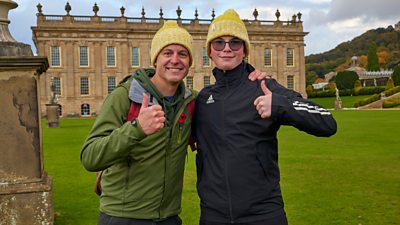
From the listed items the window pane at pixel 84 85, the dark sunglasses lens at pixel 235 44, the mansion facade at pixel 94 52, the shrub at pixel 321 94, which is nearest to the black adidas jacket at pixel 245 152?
the dark sunglasses lens at pixel 235 44

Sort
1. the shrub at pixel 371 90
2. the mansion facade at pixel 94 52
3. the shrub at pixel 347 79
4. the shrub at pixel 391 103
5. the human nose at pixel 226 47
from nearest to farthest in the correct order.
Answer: the human nose at pixel 226 47 → the shrub at pixel 391 103 → the mansion facade at pixel 94 52 → the shrub at pixel 371 90 → the shrub at pixel 347 79

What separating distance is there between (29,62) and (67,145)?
10823 millimetres

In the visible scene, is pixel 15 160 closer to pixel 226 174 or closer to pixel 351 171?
pixel 226 174

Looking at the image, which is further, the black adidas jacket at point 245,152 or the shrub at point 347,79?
the shrub at point 347,79

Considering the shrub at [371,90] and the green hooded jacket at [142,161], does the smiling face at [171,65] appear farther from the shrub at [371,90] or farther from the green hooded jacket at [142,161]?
the shrub at [371,90]

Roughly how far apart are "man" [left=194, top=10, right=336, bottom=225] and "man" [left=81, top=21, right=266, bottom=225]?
15 centimetres

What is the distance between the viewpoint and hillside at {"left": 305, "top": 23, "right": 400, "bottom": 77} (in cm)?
10358

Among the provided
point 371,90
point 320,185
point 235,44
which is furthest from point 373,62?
point 235,44

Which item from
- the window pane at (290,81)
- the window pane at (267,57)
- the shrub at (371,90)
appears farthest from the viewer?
the window pane at (290,81)

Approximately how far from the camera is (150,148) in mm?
2775

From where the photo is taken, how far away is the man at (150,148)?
8.93 feet

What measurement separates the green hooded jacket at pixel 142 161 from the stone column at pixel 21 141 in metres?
1.88

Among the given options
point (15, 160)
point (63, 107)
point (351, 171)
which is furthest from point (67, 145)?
point (63, 107)

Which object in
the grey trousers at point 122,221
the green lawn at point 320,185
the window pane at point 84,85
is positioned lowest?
the green lawn at point 320,185
